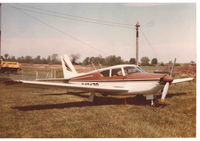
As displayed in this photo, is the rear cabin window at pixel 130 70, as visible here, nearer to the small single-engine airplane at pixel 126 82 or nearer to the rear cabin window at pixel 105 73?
the small single-engine airplane at pixel 126 82

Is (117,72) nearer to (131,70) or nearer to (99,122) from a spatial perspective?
(131,70)

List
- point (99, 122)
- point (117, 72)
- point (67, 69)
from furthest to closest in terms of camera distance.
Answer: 1. point (67, 69)
2. point (117, 72)
3. point (99, 122)

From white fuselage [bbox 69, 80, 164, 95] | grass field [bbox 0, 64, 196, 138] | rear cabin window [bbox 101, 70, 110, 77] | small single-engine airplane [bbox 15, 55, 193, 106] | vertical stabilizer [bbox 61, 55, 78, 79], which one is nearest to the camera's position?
grass field [bbox 0, 64, 196, 138]

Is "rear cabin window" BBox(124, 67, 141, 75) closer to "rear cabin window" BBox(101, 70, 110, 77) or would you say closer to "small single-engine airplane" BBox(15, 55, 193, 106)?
"small single-engine airplane" BBox(15, 55, 193, 106)

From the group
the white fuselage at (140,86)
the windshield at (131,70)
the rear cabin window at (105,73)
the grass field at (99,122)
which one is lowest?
the grass field at (99,122)

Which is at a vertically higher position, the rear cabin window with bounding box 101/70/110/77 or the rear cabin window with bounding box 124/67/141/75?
the rear cabin window with bounding box 124/67/141/75

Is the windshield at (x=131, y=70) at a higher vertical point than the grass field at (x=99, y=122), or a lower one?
higher

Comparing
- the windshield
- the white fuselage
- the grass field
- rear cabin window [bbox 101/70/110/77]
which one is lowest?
the grass field

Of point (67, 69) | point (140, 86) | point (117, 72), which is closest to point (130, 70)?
point (117, 72)

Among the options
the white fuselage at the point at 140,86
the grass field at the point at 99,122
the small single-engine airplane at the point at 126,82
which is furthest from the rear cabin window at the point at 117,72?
the grass field at the point at 99,122

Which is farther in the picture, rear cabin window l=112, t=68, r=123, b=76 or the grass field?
rear cabin window l=112, t=68, r=123, b=76

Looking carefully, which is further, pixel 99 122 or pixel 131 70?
pixel 131 70

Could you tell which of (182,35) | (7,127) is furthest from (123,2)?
(7,127)

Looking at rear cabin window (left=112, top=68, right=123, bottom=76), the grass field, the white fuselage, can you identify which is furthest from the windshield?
the grass field
